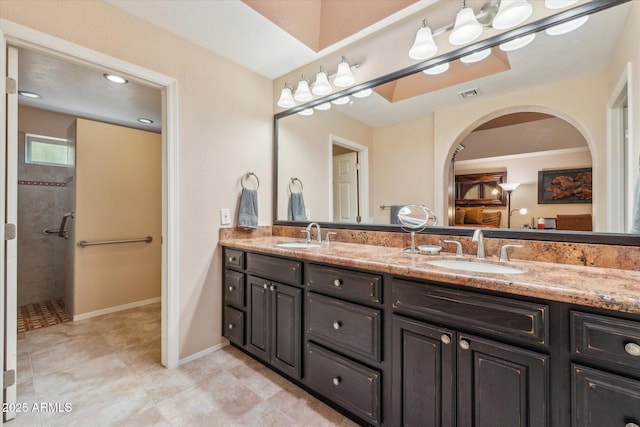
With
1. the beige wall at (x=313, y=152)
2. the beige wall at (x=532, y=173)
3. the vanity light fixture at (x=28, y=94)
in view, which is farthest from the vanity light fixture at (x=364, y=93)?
the vanity light fixture at (x=28, y=94)

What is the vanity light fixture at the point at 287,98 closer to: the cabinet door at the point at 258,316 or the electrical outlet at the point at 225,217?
the electrical outlet at the point at 225,217

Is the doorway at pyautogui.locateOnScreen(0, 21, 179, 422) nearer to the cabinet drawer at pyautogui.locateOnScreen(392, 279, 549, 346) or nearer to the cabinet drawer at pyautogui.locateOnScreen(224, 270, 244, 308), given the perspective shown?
the cabinet drawer at pyautogui.locateOnScreen(224, 270, 244, 308)

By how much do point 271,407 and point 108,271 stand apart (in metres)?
2.57

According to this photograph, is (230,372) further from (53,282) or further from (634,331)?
(53,282)

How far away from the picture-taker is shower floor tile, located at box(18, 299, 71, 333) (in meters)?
2.62

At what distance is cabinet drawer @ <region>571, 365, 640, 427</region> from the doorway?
7.06 ft

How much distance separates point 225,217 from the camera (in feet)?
7.46

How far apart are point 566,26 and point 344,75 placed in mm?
1213

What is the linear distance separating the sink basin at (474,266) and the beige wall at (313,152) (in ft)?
2.89

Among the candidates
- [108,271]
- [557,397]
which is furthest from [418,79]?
[108,271]

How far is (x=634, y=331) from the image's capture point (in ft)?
2.51

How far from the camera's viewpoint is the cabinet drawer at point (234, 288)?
2059 millimetres

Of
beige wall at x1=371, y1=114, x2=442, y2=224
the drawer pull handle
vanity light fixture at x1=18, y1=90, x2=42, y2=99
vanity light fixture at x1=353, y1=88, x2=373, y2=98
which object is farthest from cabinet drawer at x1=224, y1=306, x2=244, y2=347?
vanity light fixture at x1=18, y1=90, x2=42, y2=99

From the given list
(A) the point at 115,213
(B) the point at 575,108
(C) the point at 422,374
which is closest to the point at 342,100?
(B) the point at 575,108
